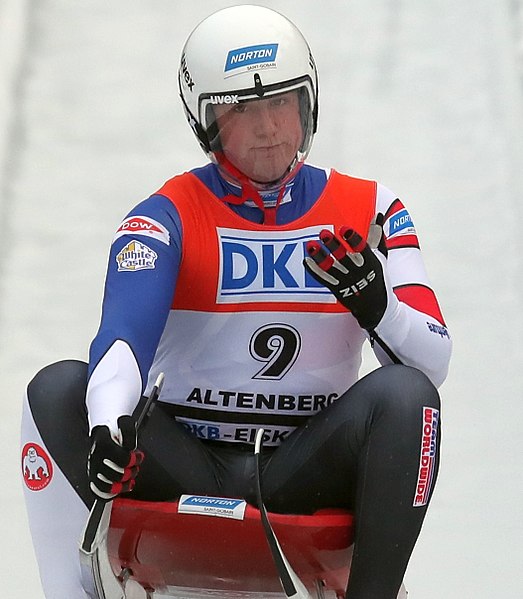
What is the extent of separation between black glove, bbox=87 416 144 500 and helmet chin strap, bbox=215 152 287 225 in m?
0.55

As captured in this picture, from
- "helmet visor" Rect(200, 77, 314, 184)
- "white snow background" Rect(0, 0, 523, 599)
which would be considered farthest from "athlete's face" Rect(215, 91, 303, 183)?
"white snow background" Rect(0, 0, 523, 599)

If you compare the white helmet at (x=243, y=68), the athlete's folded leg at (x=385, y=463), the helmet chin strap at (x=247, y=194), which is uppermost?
the white helmet at (x=243, y=68)

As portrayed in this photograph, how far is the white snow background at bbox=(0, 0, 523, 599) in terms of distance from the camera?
3.47m

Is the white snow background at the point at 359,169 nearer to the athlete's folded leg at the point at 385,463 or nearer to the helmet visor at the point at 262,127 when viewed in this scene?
the athlete's folded leg at the point at 385,463

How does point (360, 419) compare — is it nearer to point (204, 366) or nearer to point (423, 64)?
point (204, 366)

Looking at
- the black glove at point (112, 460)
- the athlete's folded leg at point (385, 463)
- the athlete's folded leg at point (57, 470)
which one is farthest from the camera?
the athlete's folded leg at point (57, 470)

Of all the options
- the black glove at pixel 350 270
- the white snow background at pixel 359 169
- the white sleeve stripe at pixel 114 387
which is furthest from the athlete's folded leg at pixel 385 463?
the white snow background at pixel 359 169

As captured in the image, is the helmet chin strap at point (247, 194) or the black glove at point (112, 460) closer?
the black glove at point (112, 460)

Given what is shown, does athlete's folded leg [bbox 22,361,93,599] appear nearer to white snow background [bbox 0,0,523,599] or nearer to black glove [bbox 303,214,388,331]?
black glove [bbox 303,214,388,331]

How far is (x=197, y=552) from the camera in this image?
2.32 meters

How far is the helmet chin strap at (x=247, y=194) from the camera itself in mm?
2561

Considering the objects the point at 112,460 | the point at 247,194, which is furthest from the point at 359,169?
the point at 112,460

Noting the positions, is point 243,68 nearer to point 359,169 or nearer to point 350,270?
point 350,270

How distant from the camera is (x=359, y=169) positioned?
15.8 ft
